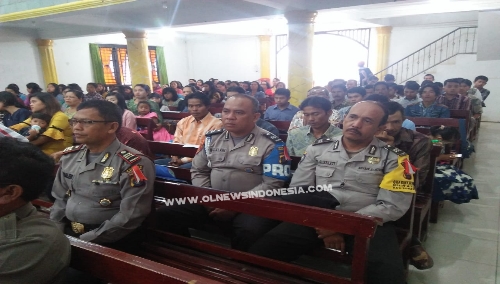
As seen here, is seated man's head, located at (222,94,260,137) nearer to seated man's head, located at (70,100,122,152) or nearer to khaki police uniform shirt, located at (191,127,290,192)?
khaki police uniform shirt, located at (191,127,290,192)

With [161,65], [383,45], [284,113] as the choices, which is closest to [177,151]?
[284,113]

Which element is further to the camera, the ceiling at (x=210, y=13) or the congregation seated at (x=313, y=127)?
the ceiling at (x=210, y=13)

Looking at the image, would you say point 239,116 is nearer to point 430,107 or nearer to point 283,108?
point 283,108

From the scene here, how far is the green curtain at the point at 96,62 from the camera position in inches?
432

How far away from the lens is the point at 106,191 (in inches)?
64.3

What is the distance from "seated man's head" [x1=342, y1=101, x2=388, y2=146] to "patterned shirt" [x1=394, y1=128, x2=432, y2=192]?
542 millimetres

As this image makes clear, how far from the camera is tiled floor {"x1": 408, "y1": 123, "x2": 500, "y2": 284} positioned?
2051 mm

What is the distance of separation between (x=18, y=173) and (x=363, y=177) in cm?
155

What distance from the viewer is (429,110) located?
405 centimetres

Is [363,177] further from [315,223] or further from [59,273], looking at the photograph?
[59,273]

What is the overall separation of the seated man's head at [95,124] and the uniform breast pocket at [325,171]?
117 centimetres

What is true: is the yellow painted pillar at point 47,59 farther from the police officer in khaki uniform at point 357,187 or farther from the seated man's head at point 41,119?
the police officer in khaki uniform at point 357,187

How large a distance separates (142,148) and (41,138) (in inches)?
39.3

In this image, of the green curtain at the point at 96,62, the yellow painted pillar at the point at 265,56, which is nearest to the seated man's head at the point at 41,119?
the green curtain at the point at 96,62
